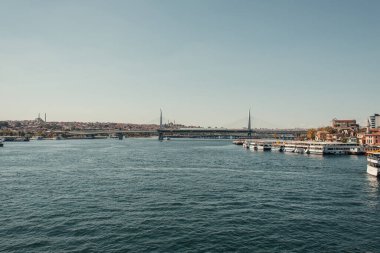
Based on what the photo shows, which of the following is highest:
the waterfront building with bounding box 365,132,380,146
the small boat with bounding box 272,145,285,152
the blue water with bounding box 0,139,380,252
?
the waterfront building with bounding box 365,132,380,146

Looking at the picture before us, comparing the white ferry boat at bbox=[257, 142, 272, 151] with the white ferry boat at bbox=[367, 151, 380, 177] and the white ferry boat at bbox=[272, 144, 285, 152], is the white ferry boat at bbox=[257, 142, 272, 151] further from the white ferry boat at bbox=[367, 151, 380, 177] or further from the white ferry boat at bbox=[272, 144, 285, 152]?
the white ferry boat at bbox=[367, 151, 380, 177]

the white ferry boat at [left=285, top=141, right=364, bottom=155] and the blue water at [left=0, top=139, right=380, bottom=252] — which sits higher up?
the white ferry boat at [left=285, top=141, right=364, bottom=155]

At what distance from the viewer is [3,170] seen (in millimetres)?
54812

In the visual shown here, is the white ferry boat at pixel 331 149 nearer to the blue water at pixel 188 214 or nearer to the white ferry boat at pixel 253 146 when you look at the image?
the white ferry boat at pixel 253 146

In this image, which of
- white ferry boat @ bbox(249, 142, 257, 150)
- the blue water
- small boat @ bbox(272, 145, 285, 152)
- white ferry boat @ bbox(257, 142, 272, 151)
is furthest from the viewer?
white ferry boat @ bbox(249, 142, 257, 150)

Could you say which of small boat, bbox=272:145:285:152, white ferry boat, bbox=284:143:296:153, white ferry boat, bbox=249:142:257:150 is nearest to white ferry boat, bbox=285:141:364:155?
white ferry boat, bbox=284:143:296:153

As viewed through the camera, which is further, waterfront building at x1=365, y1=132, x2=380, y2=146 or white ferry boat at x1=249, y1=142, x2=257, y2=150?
white ferry boat at x1=249, y1=142, x2=257, y2=150

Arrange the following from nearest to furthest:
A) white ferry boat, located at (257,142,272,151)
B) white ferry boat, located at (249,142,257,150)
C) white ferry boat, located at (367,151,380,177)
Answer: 1. white ferry boat, located at (367,151,380,177)
2. white ferry boat, located at (257,142,272,151)
3. white ferry boat, located at (249,142,257,150)

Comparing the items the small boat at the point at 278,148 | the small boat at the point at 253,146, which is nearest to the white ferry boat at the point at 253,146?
the small boat at the point at 253,146

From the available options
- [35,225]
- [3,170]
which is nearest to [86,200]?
[35,225]

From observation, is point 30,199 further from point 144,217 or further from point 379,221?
point 379,221

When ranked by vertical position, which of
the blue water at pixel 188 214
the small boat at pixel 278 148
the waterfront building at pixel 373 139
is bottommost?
the blue water at pixel 188 214

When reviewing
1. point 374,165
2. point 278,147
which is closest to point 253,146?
point 278,147

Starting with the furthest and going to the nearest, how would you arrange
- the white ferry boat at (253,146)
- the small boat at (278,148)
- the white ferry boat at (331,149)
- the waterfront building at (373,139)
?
the white ferry boat at (253,146) → the small boat at (278,148) → the waterfront building at (373,139) → the white ferry boat at (331,149)
